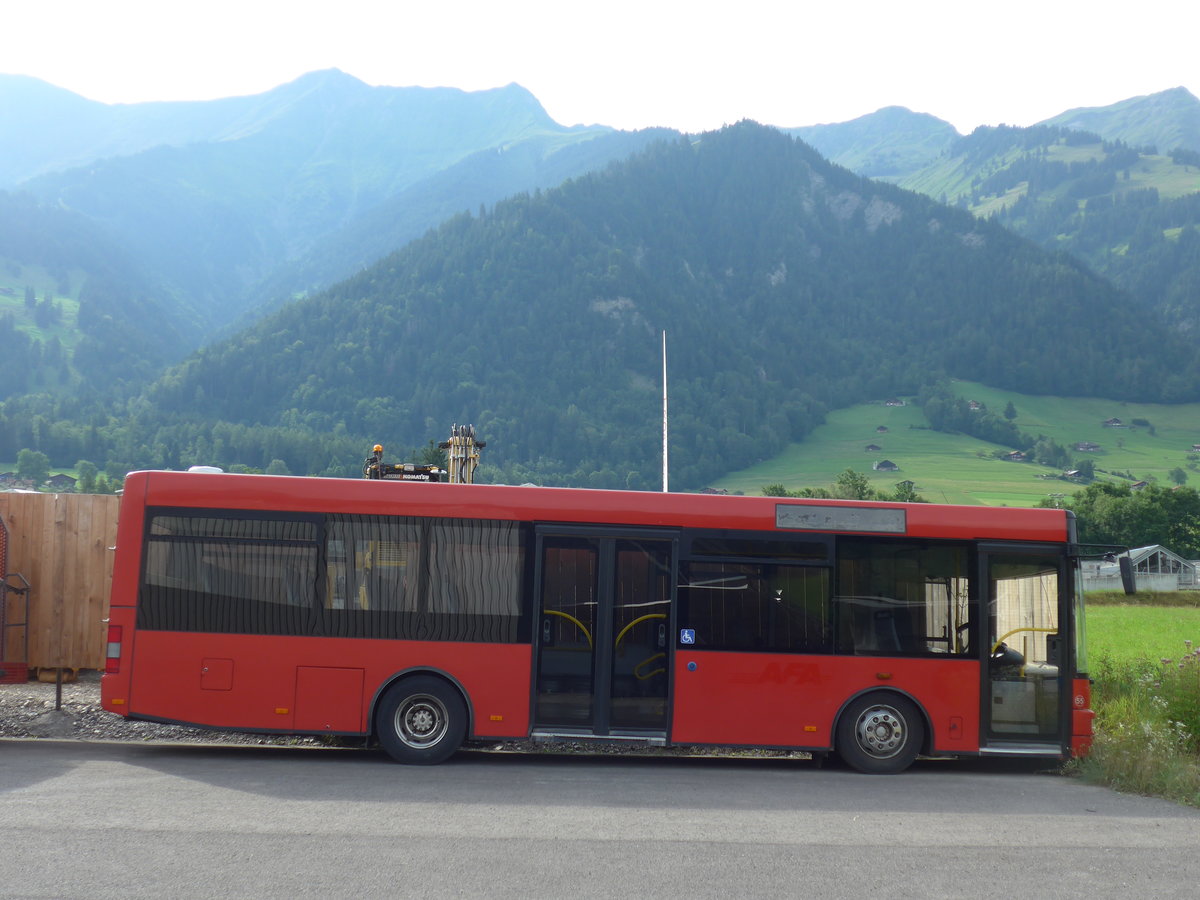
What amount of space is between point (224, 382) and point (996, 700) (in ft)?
564

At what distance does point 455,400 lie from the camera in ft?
581

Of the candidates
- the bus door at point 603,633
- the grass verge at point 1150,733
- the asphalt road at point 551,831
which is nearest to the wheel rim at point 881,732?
the asphalt road at point 551,831

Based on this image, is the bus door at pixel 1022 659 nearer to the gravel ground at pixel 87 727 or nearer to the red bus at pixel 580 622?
the red bus at pixel 580 622

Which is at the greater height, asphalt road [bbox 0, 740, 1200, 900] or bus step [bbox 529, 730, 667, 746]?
bus step [bbox 529, 730, 667, 746]

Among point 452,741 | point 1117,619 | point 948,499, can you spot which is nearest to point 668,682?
point 452,741

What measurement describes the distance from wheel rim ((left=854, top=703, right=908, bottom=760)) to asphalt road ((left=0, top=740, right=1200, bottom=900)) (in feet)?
1.33

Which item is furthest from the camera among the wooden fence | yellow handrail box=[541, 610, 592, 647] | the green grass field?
the green grass field

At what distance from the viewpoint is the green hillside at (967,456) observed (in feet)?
479

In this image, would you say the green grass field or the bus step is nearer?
the bus step

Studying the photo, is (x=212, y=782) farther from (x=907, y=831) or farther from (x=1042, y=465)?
(x=1042, y=465)

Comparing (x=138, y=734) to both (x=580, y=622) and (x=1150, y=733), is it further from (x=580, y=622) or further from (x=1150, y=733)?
(x=1150, y=733)

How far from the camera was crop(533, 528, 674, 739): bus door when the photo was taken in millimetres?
10922

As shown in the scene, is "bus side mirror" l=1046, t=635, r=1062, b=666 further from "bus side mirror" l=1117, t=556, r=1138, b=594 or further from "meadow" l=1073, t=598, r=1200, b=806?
"bus side mirror" l=1117, t=556, r=1138, b=594

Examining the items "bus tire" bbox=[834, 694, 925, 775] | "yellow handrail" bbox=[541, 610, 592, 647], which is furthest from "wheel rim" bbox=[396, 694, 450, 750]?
"bus tire" bbox=[834, 694, 925, 775]
